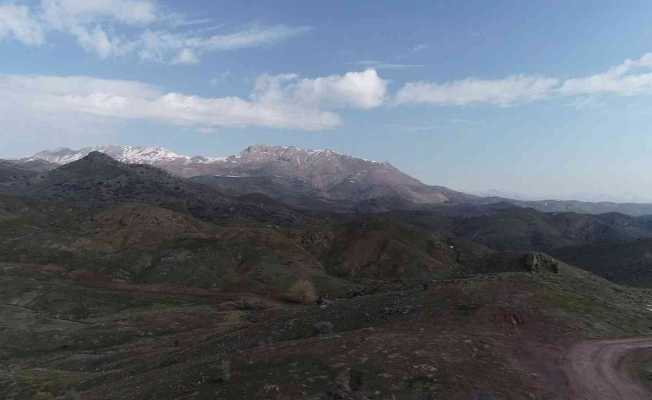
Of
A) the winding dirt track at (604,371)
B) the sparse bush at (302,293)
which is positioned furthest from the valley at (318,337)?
the sparse bush at (302,293)

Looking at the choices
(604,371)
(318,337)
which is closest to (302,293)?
(318,337)

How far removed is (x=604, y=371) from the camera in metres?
30.9

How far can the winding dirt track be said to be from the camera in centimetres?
2791

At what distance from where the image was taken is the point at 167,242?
6260 inches

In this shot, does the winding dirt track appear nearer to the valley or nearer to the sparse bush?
the valley

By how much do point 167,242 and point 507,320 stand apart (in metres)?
136

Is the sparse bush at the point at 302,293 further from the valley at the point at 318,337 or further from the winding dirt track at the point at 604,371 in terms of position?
the winding dirt track at the point at 604,371

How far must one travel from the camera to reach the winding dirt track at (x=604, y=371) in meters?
27.9

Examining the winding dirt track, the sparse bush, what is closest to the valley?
the winding dirt track

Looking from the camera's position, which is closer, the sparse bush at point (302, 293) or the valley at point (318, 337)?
the valley at point (318, 337)

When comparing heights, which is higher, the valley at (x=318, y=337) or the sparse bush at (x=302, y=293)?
the valley at (x=318, y=337)

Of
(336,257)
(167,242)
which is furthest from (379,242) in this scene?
(167,242)

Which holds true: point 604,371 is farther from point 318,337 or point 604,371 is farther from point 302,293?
point 302,293

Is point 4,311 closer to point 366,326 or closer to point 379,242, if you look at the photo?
point 366,326
